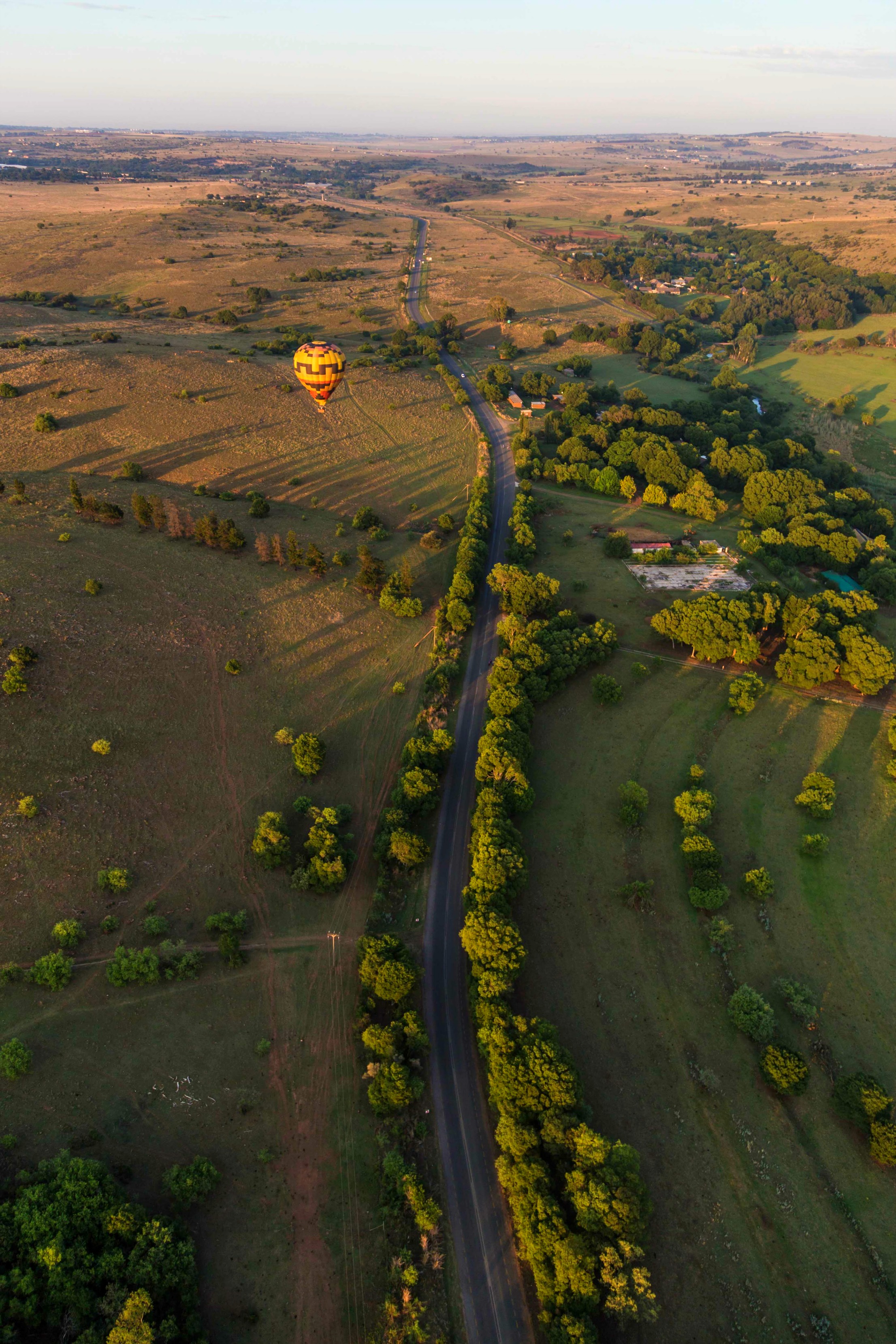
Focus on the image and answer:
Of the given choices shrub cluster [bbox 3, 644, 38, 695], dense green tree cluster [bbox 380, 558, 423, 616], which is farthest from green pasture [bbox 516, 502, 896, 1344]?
shrub cluster [bbox 3, 644, 38, 695]

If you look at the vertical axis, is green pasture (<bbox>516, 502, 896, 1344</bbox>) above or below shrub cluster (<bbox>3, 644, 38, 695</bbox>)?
below

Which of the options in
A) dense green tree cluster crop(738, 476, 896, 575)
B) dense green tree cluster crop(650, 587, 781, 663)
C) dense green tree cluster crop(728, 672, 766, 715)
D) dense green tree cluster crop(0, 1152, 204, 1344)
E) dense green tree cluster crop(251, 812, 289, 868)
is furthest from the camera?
dense green tree cluster crop(738, 476, 896, 575)

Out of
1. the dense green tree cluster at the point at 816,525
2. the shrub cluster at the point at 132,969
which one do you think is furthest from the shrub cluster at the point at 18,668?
the dense green tree cluster at the point at 816,525

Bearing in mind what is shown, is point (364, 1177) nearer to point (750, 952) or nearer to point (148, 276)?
point (750, 952)

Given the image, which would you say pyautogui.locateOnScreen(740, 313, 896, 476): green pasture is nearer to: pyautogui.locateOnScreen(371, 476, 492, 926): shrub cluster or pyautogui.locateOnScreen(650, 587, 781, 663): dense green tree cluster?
pyautogui.locateOnScreen(650, 587, 781, 663): dense green tree cluster

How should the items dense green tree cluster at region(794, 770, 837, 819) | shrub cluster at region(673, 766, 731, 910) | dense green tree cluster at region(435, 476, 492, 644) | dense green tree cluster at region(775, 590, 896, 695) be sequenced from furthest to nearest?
dense green tree cluster at region(435, 476, 492, 644), dense green tree cluster at region(775, 590, 896, 695), dense green tree cluster at region(794, 770, 837, 819), shrub cluster at region(673, 766, 731, 910)

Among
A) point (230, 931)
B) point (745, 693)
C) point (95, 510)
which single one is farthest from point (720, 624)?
point (95, 510)
